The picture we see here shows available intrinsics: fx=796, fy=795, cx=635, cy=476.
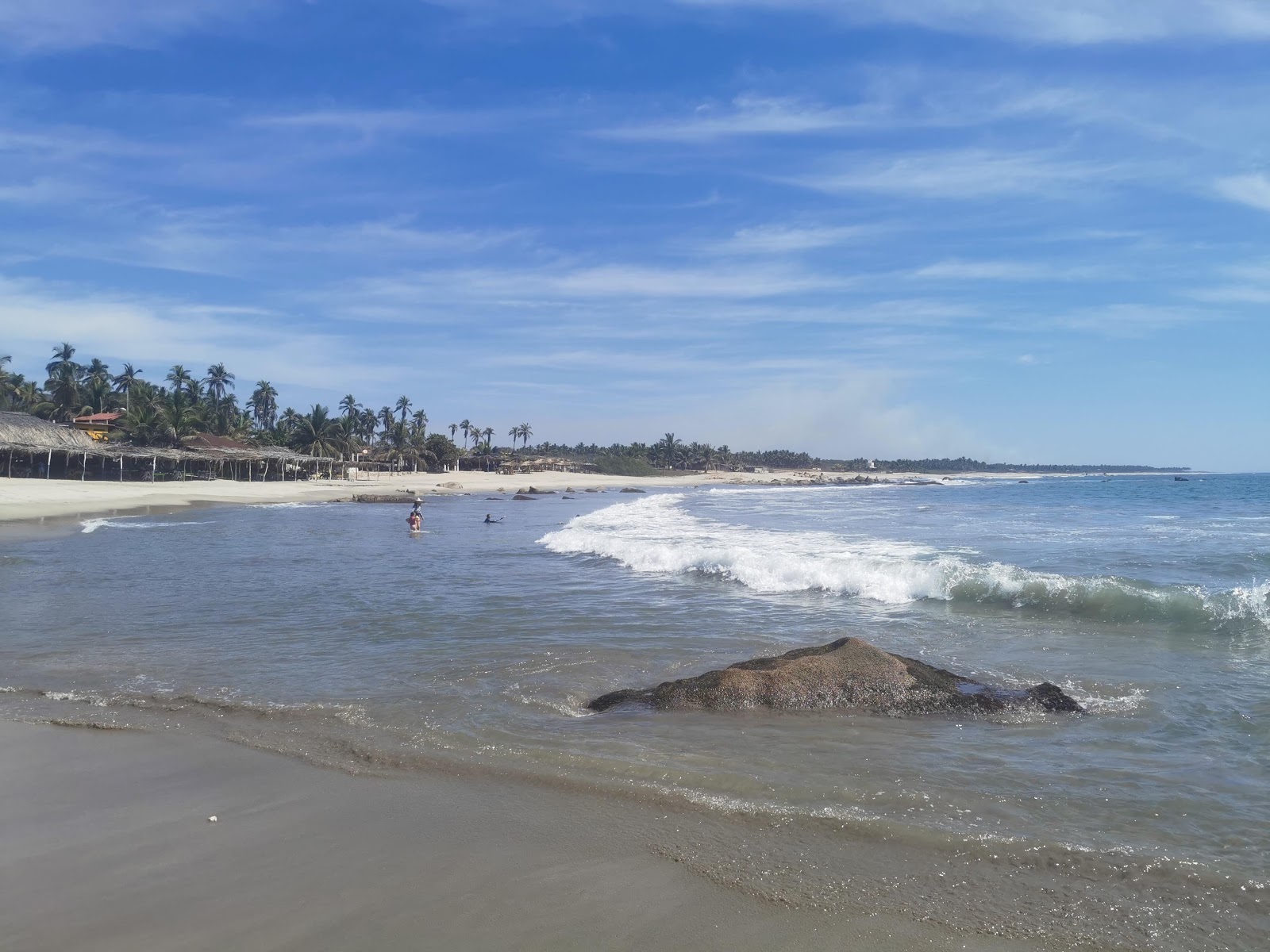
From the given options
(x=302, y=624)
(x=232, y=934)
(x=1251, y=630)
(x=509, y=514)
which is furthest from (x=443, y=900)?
(x=509, y=514)

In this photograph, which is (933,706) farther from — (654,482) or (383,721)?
(654,482)

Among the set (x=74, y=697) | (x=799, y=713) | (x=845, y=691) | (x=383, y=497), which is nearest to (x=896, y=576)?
(x=845, y=691)

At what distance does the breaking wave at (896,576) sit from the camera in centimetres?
1227

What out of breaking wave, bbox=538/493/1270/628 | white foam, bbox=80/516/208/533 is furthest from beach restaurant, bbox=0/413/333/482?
breaking wave, bbox=538/493/1270/628

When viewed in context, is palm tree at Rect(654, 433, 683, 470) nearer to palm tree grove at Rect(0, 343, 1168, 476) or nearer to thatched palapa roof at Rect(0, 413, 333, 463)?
palm tree grove at Rect(0, 343, 1168, 476)

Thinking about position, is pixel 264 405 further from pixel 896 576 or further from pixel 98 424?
pixel 896 576

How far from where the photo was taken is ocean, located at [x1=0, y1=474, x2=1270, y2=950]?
15.4 ft

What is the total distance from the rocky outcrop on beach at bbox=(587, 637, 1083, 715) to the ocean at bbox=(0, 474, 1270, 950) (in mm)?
260

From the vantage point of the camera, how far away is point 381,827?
203 inches

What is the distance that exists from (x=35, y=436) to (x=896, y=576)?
196 feet

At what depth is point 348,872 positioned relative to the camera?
4582 mm

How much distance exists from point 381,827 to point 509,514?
129 ft

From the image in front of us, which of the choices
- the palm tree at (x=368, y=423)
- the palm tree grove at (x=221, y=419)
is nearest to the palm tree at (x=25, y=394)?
the palm tree grove at (x=221, y=419)

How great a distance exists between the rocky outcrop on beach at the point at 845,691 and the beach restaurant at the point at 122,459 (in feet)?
191
